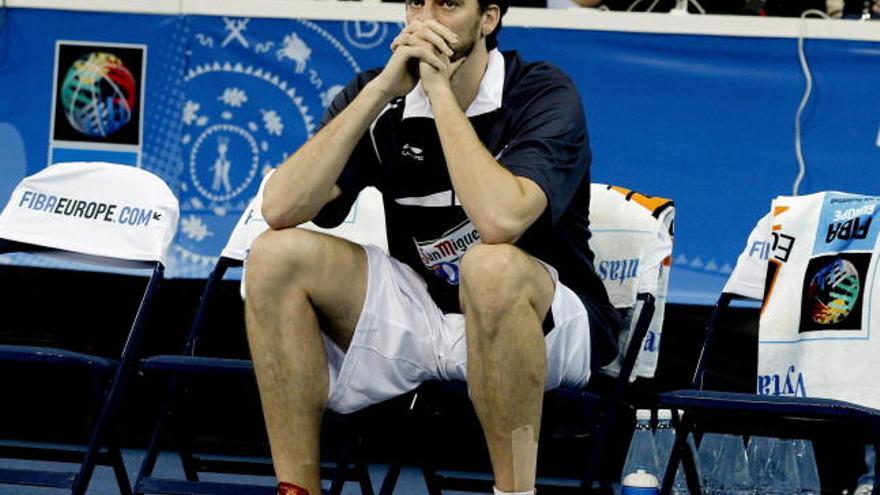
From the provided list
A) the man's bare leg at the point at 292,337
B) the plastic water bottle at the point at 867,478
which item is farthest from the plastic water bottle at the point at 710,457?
the man's bare leg at the point at 292,337

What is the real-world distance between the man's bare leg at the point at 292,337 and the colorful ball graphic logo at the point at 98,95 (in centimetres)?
237

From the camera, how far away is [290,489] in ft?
12.1

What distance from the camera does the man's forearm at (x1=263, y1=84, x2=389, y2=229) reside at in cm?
389

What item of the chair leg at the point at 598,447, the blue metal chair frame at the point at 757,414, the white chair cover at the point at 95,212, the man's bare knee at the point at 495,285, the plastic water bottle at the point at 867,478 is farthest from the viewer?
the plastic water bottle at the point at 867,478

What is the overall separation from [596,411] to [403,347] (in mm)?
547

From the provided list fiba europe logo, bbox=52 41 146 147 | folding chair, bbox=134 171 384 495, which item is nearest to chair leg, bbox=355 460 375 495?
folding chair, bbox=134 171 384 495

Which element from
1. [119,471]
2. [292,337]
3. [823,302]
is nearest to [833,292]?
[823,302]

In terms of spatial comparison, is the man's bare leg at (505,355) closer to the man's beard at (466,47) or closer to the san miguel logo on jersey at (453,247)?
the san miguel logo on jersey at (453,247)

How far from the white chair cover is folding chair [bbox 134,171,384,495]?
0.23 meters

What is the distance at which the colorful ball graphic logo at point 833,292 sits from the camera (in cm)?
439

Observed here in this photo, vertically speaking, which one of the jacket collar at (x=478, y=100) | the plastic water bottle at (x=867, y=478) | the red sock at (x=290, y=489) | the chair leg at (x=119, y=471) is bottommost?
the plastic water bottle at (x=867, y=478)

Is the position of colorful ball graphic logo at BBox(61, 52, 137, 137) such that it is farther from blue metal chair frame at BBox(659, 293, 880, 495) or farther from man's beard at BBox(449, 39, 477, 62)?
blue metal chair frame at BBox(659, 293, 880, 495)

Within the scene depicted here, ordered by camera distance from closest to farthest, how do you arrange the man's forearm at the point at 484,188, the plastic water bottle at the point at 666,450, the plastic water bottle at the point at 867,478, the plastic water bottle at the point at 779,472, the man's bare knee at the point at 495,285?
the man's bare knee at the point at 495,285, the man's forearm at the point at 484,188, the plastic water bottle at the point at 867,478, the plastic water bottle at the point at 779,472, the plastic water bottle at the point at 666,450

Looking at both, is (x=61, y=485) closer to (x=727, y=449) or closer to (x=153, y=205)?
(x=153, y=205)
